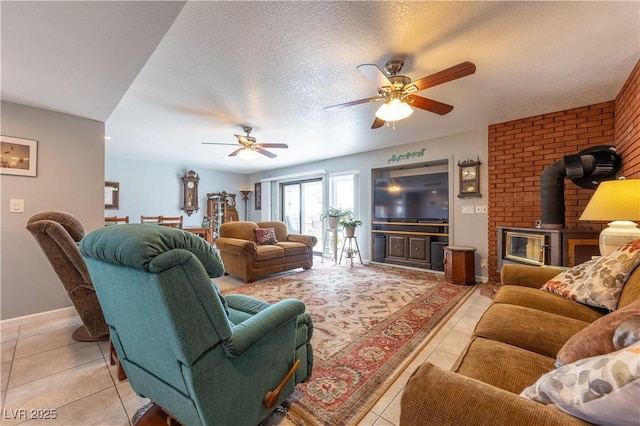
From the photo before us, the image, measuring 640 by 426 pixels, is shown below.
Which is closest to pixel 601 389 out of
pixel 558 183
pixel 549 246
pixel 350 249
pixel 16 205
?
pixel 549 246

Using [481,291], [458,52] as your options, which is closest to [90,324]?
[458,52]

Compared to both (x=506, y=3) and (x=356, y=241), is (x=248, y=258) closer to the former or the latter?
(x=356, y=241)

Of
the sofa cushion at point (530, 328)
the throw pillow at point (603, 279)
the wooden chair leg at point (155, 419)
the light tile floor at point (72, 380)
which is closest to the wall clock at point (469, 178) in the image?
the light tile floor at point (72, 380)

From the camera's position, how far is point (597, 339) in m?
0.72

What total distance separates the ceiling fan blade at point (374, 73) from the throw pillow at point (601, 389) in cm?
189

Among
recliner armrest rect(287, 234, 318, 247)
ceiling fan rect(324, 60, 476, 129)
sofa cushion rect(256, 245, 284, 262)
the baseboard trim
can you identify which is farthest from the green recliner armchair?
recliner armrest rect(287, 234, 318, 247)

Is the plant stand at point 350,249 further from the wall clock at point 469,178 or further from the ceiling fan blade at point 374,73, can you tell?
the ceiling fan blade at point 374,73

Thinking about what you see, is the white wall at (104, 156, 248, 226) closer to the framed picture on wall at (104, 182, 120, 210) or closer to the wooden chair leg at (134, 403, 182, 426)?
the framed picture on wall at (104, 182, 120, 210)

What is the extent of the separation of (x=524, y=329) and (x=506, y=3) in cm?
190

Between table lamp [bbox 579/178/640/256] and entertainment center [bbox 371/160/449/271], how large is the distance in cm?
225

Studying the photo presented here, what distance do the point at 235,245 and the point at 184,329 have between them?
3.18m

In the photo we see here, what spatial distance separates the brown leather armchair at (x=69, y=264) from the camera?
1.77 m

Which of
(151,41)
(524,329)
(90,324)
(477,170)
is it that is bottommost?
(90,324)

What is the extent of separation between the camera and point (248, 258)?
3.80m
